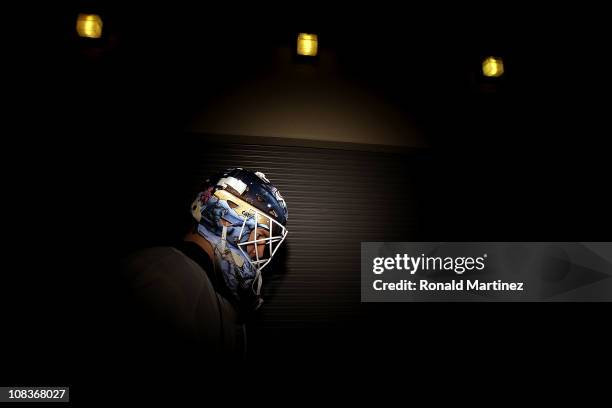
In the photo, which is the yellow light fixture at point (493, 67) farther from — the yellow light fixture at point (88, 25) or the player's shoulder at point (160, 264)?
the yellow light fixture at point (88, 25)

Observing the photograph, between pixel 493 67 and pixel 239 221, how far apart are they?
264 cm

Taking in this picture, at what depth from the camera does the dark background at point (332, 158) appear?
210 cm

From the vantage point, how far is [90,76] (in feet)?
7.13

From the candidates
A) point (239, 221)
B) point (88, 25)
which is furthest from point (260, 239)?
point (88, 25)

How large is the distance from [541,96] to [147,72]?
360 cm

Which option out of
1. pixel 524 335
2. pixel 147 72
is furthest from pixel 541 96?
pixel 147 72

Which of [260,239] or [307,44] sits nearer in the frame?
[260,239]

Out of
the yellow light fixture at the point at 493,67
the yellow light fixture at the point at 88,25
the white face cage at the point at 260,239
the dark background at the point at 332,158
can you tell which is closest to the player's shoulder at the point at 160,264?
the white face cage at the point at 260,239

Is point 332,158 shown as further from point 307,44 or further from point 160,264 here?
point 160,264

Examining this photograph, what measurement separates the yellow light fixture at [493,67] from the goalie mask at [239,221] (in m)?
2.29

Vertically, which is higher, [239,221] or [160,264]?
[239,221]

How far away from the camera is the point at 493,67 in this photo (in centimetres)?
254

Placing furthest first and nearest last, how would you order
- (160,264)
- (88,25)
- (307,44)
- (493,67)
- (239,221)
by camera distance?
(493,67)
(307,44)
(88,25)
(239,221)
(160,264)

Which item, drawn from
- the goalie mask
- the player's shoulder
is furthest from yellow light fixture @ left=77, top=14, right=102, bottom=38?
the player's shoulder
